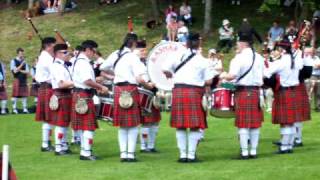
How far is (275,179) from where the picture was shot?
10094 mm

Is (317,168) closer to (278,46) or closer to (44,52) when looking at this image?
(278,46)

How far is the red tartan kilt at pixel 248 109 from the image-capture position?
37.7ft

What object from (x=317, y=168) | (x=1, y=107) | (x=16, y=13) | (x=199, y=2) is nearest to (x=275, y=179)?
(x=317, y=168)

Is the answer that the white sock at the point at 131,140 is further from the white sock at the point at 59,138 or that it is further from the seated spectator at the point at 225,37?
the seated spectator at the point at 225,37

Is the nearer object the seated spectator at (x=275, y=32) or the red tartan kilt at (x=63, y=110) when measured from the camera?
the red tartan kilt at (x=63, y=110)

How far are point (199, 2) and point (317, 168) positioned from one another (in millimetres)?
23492

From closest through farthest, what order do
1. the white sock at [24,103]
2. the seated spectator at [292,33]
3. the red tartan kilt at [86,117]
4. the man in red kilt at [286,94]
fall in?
the red tartan kilt at [86,117] < the man in red kilt at [286,94] < the seated spectator at [292,33] < the white sock at [24,103]

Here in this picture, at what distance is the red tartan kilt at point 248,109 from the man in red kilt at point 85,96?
1.88 m

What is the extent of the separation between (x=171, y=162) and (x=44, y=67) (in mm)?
2797

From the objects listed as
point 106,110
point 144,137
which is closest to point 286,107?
point 144,137

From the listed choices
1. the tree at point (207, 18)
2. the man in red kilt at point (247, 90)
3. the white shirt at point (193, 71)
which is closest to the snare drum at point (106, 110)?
the white shirt at point (193, 71)

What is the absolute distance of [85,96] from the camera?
11844mm

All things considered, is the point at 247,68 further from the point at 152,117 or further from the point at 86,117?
the point at 86,117

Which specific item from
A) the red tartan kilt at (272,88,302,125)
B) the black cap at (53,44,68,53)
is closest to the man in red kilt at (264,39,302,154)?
the red tartan kilt at (272,88,302,125)
